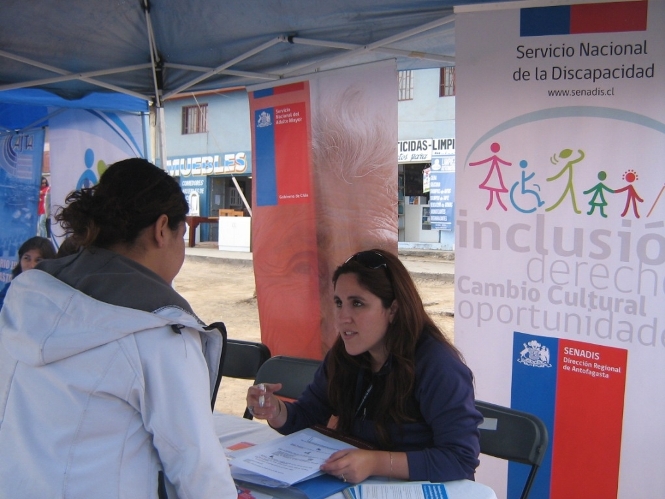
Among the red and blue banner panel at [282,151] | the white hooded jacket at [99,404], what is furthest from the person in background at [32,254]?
the white hooded jacket at [99,404]

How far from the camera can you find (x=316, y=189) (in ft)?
12.0

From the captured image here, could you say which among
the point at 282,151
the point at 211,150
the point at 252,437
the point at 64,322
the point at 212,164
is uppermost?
the point at 211,150

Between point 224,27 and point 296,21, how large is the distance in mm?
452

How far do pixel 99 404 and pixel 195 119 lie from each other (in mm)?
19543

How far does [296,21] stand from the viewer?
3096 millimetres

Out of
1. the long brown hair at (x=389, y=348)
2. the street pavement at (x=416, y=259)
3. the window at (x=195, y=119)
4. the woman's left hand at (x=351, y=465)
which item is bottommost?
the street pavement at (x=416, y=259)

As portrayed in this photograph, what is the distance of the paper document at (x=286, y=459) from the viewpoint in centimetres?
151

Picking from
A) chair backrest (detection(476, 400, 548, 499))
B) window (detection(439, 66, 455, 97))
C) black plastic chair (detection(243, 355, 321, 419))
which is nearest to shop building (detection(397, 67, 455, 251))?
window (detection(439, 66, 455, 97))

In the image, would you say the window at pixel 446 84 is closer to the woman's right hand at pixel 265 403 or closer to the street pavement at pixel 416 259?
the street pavement at pixel 416 259

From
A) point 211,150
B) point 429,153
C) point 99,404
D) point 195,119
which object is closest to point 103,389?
point 99,404

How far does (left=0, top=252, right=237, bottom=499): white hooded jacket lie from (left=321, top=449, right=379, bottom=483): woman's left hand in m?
0.45

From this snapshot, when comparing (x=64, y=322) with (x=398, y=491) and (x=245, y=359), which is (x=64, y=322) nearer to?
(x=398, y=491)

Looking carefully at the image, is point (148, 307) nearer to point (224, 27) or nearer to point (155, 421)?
point (155, 421)

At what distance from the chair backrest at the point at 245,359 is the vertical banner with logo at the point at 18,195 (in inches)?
115
